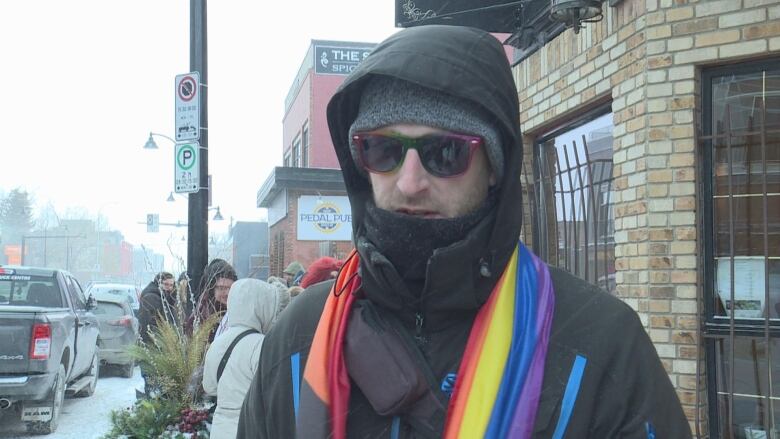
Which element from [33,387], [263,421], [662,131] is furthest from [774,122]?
[33,387]

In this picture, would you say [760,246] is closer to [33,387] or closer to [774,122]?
[774,122]

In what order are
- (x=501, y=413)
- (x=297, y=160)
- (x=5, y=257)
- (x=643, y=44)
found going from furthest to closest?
(x=5, y=257), (x=297, y=160), (x=643, y=44), (x=501, y=413)

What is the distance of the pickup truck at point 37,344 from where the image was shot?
764cm

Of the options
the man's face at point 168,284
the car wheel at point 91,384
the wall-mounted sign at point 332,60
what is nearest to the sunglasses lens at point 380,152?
the man's face at point 168,284

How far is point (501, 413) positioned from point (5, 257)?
312 ft

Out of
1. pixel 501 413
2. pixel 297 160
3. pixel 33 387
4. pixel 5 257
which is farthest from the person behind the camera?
pixel 5 257

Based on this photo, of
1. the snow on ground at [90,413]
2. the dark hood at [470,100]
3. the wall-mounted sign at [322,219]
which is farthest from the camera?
the wall-mounted sign at [322,219]

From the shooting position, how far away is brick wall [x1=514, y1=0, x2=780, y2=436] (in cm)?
399

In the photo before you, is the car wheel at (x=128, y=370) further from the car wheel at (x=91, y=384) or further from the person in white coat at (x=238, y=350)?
the person in white coat at (x=238, y=350)

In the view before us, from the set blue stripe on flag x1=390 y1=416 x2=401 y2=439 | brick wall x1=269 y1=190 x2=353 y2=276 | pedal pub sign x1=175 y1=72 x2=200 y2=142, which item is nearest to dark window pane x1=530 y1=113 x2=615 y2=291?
pedal pub sign x1=175 y1=72 x2=200 y2=142

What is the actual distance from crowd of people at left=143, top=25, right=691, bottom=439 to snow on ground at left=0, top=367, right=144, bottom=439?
6057 mm

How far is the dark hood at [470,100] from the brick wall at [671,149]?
9.35 feet

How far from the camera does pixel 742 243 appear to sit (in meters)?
4.07

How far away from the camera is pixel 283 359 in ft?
5.15
